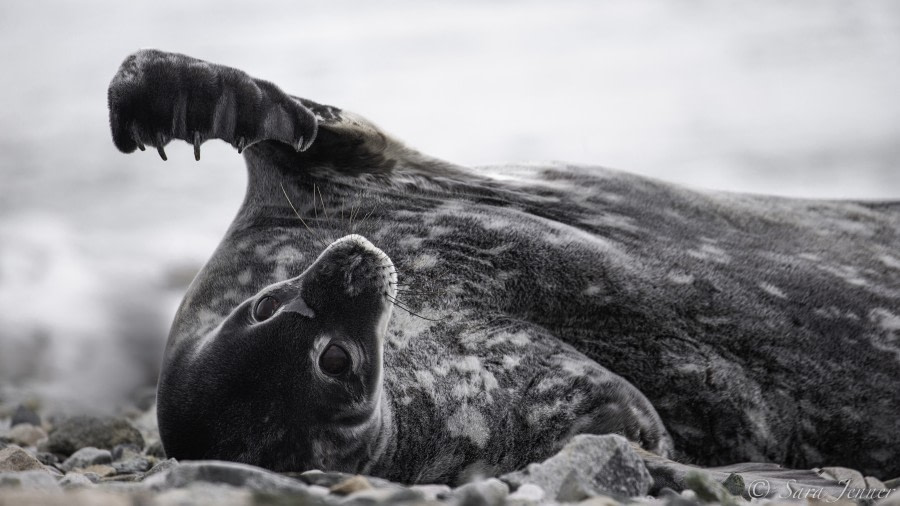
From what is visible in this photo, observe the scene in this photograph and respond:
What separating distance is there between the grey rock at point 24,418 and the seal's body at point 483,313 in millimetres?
1618

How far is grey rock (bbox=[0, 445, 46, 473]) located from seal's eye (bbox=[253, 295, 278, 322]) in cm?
67

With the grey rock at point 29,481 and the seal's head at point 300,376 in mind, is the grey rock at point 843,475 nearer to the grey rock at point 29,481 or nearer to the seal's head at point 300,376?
the seal's head at point 300,376

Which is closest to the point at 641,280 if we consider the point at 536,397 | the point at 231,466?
the point at 536,397

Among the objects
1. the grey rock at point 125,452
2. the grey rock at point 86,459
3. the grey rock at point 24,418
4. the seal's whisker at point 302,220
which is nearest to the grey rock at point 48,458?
the grey rock at point 86,459

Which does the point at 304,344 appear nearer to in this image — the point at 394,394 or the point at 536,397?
the point at 394,394

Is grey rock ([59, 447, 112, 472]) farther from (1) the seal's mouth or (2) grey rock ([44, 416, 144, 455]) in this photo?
(1) the seal's mouth

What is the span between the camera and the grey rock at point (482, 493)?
1.69 meters

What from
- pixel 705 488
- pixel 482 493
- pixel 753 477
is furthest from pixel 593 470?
pixel 753 477

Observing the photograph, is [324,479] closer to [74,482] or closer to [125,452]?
[74,482]

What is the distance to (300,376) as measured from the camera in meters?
2.58

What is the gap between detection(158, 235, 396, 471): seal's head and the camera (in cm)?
257

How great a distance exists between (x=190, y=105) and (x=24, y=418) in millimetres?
2165

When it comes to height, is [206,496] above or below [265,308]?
below

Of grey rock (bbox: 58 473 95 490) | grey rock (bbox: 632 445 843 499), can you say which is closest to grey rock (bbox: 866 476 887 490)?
grey rock (bbox: 632 445 843 499)
